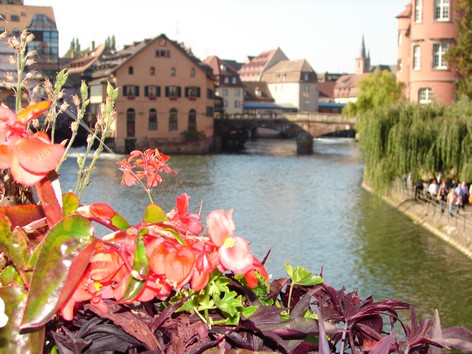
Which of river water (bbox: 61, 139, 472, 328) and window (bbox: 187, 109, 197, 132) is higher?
window (bbox: 187, 109, 197, 132)

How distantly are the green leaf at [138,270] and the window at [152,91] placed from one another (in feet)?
174

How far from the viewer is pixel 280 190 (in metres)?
31.5

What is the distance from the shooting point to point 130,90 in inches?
2078

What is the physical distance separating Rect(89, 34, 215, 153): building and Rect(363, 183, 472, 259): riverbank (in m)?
28.0

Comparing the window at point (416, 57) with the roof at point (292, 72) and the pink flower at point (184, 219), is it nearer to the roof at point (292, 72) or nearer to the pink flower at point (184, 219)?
the pink flower at point (184, 219)

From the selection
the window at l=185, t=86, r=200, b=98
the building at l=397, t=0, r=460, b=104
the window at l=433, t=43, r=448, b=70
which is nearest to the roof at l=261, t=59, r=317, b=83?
the window at l=185, t=86, r=200, b=98

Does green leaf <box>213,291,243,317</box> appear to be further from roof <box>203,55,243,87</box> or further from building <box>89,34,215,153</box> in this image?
roof <box>203,55,243,87</box>

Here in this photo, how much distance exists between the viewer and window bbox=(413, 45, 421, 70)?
38688 millimetres

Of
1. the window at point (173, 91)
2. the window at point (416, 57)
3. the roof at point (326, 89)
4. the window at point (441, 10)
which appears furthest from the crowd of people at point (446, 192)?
the roof at point (326, 89)

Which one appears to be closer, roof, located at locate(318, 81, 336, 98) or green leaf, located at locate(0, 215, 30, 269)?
green leaf, located at locate(0, 215, 30, 269)

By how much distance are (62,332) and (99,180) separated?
26.9 metres

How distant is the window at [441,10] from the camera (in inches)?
1470

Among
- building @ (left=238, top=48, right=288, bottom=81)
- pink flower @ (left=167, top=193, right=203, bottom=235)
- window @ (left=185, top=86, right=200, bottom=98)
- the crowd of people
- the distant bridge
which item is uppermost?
building @ (left=238, top=48, right=288, bottom=81)

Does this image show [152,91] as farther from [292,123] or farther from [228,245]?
[228,245]
